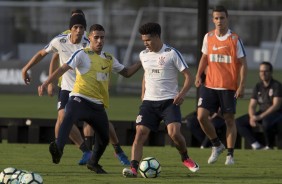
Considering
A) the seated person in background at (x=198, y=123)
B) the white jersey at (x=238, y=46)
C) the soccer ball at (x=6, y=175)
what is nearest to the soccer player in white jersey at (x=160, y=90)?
the white jersey at (x=238, y=46)

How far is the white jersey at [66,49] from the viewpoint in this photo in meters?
15.7

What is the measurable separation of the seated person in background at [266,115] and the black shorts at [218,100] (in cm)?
332

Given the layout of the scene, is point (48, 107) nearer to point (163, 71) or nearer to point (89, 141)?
point (89, 141)

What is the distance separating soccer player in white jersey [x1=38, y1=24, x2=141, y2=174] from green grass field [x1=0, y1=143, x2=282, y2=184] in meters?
0.50

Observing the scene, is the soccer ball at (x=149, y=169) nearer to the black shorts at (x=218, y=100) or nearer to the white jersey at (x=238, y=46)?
the black shorts at (x=218, y=100)

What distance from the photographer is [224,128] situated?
757 inches

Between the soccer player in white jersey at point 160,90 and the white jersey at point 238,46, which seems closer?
the soccer player in white jersey at point 160,90

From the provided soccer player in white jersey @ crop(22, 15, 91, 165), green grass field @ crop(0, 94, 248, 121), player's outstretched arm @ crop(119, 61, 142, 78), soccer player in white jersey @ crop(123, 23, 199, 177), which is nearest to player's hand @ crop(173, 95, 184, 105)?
soccer player in white jersey @ crop(123, 23, 199, 177)

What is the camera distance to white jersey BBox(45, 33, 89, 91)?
A: 1569 cm

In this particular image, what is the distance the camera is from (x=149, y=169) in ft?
44.8

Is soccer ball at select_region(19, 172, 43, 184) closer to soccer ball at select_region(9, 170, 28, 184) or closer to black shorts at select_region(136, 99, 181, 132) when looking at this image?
soccer ball at select_region(9, 170, 28, 184)

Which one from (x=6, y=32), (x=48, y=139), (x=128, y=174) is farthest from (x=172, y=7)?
(x=128, y=174)

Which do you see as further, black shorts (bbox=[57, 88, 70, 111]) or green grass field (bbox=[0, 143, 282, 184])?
black shorts (bbox=[57, 88, 70, 111])

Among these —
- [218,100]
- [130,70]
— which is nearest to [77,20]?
[130,70]
